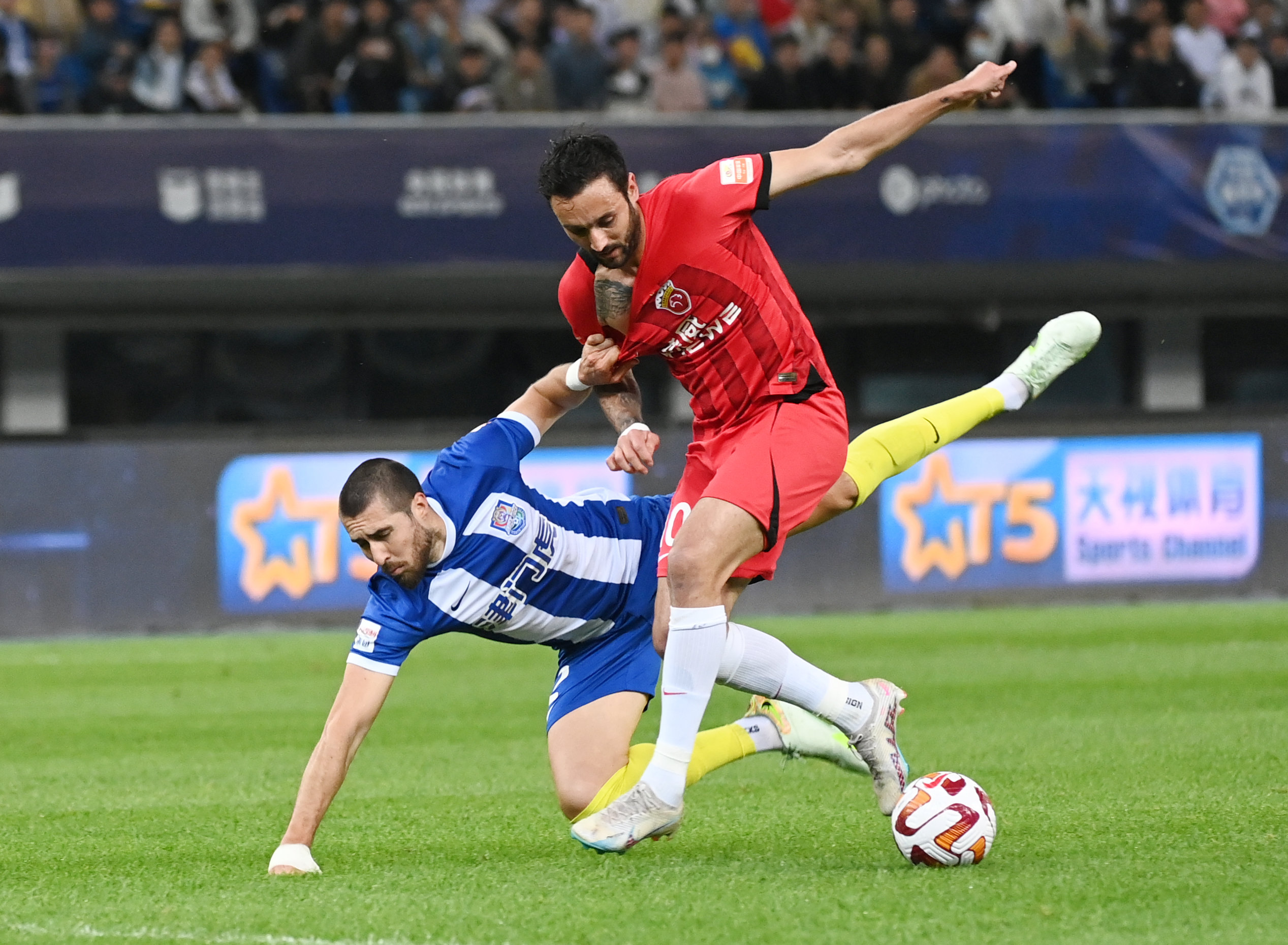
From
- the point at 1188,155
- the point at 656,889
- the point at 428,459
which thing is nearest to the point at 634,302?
the point at 656,889

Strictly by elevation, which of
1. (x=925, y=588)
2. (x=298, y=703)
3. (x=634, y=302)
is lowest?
(x=925, y=588)

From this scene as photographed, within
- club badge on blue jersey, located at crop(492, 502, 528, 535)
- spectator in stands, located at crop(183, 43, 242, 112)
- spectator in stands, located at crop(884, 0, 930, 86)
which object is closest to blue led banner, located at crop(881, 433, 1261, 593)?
spectator in stands, located at crop(884, 0, 930, 86)

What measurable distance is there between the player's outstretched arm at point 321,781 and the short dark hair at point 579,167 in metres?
1.53

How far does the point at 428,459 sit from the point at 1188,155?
25.1 feet

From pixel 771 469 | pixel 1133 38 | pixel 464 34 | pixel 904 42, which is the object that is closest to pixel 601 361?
pixel 771 469

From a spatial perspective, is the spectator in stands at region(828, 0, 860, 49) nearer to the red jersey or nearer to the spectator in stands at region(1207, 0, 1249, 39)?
the spectator in stands at region(1207, 0, 1249, 39)

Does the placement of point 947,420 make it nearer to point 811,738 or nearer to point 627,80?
point 811,738

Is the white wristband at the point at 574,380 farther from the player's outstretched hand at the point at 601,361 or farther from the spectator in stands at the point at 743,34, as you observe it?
the spectator in stands at the point at 743,34

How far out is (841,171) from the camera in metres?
5.04

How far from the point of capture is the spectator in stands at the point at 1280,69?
56.6 ft

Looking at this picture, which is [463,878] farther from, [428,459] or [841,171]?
[428,459]

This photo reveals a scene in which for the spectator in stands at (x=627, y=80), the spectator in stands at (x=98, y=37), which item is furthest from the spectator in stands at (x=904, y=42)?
the spectator in stands at (x=98, y=37)

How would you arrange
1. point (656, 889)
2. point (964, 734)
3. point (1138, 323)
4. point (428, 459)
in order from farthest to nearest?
1. point (1138, 323)
2. point (428, 459)
3. point (964, 734)
4. point (656, 889)

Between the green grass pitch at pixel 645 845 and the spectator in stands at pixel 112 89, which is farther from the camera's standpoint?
the spectator in stands at pixel 112 89
